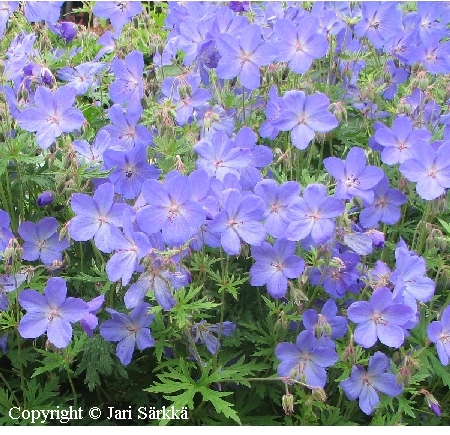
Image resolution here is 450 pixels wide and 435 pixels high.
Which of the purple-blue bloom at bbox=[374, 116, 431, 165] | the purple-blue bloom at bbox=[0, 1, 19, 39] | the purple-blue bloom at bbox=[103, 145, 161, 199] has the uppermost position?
the purple-blue bloom at bbox=[0, 1, 19, 39]

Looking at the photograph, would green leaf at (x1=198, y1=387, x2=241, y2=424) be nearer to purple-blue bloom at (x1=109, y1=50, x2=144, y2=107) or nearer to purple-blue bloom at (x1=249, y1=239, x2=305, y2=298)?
purple-blue bloom at (x1=249, y1=239, x2=305, y2=298)

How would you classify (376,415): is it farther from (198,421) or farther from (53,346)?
(53,346)

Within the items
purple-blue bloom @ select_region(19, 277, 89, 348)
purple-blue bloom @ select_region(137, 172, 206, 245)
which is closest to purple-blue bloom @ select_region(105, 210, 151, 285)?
purple-blue bloom @ select_region(137, 172, 206, 245)

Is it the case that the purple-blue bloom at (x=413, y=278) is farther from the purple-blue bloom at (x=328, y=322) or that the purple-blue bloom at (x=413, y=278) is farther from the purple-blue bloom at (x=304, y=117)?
the purple-blue bloom at (x=304, y=117)

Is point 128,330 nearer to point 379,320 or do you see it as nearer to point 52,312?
point 52,312

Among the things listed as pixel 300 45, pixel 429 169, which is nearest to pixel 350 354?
pixel 429 169

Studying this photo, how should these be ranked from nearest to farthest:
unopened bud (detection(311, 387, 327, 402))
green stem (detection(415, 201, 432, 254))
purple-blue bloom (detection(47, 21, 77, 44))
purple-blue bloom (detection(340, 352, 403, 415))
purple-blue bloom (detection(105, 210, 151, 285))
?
purple-blue bloom (detection(105, 210, 151, 285)) < unopened bud (detection(311, 387, 327, 402)) < purple-blue bloom (detection(340, 352, 403, 415)) < green stem (detection(415, 201, 432, 254)) < purple-blue bloom (detection(47, 21, 77, 44))

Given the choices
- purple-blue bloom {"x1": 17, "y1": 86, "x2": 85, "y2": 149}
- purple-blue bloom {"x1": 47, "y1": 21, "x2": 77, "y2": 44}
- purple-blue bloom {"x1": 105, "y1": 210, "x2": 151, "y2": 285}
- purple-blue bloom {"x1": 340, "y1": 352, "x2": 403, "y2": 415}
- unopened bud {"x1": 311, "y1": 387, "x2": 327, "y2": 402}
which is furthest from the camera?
purple-blue bloom {"x1": 47, "y1": 21, "x2": 77, "y2": 44}
